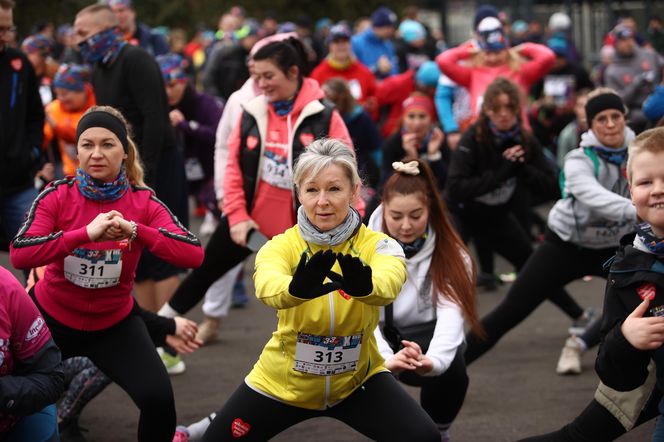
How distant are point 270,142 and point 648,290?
3101mm

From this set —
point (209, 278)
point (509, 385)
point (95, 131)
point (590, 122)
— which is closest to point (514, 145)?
point (590, 122)

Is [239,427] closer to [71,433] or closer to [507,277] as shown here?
[71,433]

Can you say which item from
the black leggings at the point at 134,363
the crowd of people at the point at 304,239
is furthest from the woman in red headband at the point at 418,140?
the black leggings at the point at 134,363

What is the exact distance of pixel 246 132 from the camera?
6.62 meters

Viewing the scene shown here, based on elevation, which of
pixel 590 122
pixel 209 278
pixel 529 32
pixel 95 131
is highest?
pixel 95 131

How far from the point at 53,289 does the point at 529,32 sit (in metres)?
14.5

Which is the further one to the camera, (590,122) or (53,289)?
(590,122)

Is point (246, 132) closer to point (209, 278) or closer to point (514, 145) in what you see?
point (209, 278)

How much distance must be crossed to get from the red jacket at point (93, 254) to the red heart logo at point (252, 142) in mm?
1471

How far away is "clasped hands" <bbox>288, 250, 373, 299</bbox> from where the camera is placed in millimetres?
3807

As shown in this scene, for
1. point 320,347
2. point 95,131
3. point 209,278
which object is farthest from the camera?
point 209,278

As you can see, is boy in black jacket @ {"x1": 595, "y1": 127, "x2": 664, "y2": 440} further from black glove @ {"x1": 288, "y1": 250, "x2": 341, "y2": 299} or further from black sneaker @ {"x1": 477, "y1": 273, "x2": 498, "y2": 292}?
black sneaker @ {"x1": 477, "y1": 273, "x2": 498, "y2": 292}

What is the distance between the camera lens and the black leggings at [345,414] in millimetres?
4352

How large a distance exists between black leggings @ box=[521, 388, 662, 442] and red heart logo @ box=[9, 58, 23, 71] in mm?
4379
